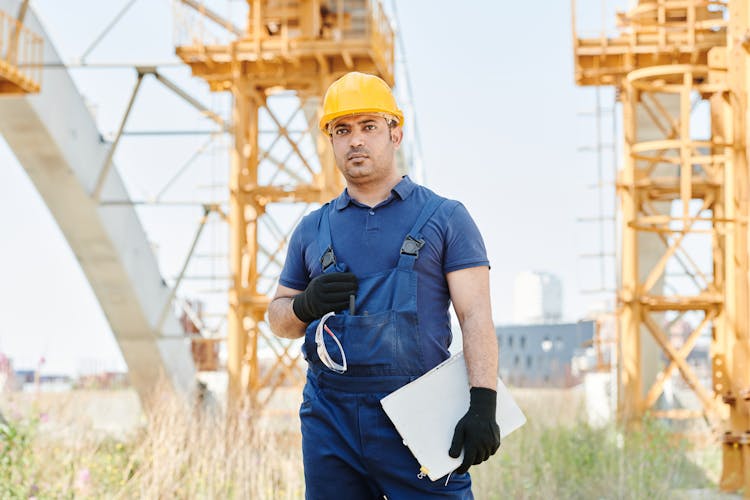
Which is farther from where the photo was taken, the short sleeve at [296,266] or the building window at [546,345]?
the building window at [546,345]

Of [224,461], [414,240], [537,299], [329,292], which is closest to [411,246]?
[414,240]

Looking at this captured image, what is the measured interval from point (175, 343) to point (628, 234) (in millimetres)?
9095

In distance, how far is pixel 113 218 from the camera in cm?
1989

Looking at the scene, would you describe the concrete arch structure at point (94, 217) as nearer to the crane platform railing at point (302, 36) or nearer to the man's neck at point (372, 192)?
the crane platform railing at point (302, 36)

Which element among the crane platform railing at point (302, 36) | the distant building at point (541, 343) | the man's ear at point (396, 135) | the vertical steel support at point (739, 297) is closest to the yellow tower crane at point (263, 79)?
the crane platform railing at point (302, 36)

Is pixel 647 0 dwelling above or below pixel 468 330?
above

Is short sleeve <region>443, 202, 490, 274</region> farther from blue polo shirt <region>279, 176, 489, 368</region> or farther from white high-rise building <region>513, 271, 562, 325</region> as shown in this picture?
white high-rise building <region>513, 271, 562, 325</region>

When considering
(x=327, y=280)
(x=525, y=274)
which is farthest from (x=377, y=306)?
(x=525, y=274)

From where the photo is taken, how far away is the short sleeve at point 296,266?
4207 millimetres

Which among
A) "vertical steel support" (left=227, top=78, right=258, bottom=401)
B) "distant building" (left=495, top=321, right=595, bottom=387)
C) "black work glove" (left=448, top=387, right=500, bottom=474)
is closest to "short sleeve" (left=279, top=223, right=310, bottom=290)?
"black work glove" (left=448, top=387, right=500, bottom=474)

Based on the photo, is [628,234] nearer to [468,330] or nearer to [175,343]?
[175,343]

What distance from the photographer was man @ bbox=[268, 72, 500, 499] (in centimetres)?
381

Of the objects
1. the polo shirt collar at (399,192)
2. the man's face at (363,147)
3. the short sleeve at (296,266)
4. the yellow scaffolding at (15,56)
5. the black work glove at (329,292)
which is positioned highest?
the yellow scaffolding at (15,56)

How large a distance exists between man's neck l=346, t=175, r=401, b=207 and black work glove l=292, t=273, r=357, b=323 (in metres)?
0.32
